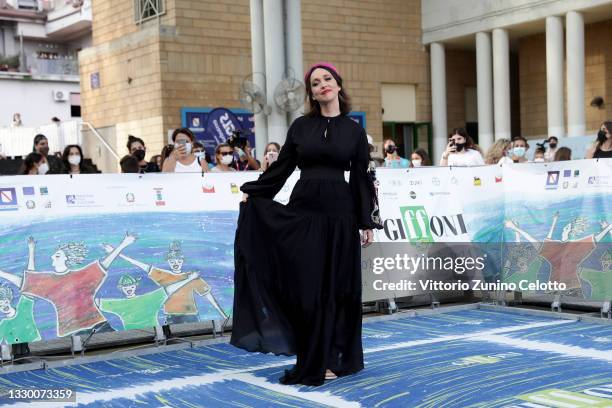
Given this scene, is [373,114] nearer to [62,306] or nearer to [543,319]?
[543,319]

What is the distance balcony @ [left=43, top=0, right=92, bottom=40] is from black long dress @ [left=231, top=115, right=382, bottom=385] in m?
38.7

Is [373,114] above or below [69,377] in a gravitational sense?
above

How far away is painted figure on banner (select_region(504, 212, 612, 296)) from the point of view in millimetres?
7438

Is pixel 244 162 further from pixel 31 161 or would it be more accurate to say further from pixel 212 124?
pixel 212 124

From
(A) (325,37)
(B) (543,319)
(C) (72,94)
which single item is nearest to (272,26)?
(A) (325,37)

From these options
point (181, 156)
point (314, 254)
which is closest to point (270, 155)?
point (181, 156)

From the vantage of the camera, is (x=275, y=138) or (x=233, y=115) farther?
(x=233, y=115)

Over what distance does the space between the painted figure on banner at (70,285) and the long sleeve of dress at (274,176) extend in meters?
1.46

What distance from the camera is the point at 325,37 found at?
21.2 m

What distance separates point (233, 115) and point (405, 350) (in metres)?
13.5

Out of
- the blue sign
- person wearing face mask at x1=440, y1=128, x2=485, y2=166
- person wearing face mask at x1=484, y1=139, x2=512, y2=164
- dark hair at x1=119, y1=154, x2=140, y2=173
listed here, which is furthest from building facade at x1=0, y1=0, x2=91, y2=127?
person wearing face mask at x1=440, y1=128, x2=485, y2=166

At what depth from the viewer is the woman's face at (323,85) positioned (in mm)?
5395

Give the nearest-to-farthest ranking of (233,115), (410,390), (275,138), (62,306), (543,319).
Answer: (410,390) → (62,306) → (543,319) → (275,138) → (233,115)

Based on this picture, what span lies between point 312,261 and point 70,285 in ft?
6.57
